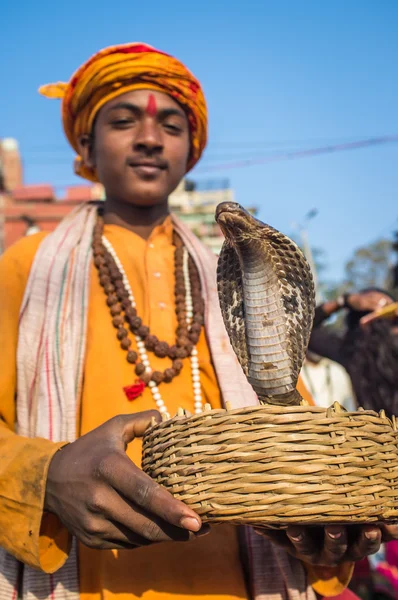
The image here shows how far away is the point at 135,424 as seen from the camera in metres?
1.51

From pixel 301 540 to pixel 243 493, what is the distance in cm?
27

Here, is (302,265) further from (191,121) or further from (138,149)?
(191,121)

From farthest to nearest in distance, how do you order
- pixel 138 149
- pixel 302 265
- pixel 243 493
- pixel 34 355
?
pixel 138 149 < pixel 34 355 < pixel 302 265 < pixel 243 493

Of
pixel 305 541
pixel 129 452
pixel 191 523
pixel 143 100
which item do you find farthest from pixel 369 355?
pixel 191 523

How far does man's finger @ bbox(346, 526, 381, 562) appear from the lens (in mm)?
1407

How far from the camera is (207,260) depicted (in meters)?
2.37

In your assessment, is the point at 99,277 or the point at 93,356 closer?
the point at 93,356

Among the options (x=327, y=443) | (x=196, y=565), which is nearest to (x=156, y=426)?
(x=327, y=443)

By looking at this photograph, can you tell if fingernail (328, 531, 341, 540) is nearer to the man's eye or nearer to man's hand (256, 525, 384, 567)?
man's hand (256, 525, 384, 567)

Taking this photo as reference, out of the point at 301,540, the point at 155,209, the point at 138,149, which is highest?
the point at 138,149

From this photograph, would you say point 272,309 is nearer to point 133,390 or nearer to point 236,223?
point 236,223

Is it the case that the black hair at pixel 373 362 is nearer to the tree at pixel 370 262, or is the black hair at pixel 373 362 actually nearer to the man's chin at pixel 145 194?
the man's chin at pixel 145 194

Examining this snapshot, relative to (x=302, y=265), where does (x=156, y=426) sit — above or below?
below

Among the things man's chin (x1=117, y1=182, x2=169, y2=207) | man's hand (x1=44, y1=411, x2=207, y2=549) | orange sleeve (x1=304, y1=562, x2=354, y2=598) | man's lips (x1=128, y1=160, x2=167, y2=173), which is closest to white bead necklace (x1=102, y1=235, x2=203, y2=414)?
man's chin (x1=117, y1=182, x2=169, y2=207)
